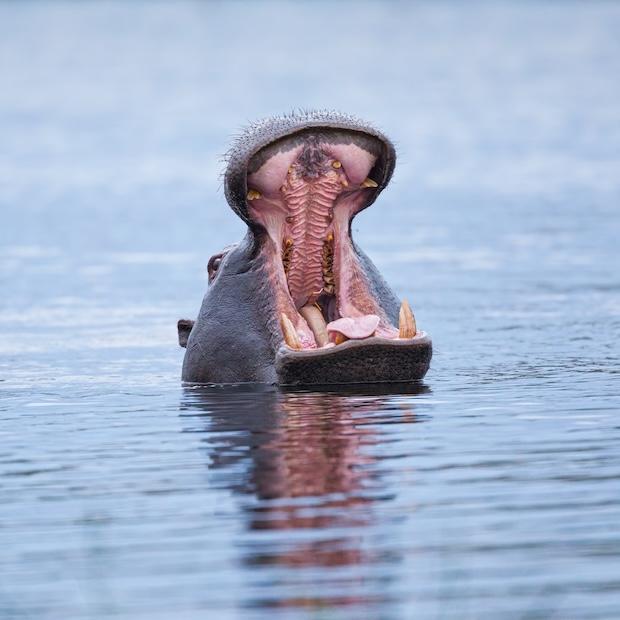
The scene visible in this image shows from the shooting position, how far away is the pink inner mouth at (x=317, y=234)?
9461mm

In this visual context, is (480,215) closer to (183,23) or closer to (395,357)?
(395,357)

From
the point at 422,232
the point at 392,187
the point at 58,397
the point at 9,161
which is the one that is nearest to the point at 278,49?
the point at 9,161

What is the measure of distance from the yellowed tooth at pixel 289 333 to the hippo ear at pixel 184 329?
58.4 inches

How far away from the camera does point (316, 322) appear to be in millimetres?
9812

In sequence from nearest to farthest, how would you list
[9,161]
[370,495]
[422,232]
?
[370,495], [422,232], [9,161]

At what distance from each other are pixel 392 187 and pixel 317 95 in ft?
69.4

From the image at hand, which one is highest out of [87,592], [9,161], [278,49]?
[278,49]

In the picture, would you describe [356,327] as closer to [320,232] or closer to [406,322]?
[406,322]

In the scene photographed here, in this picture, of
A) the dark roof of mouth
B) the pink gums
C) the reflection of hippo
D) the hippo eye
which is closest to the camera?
the dark roof of mouth

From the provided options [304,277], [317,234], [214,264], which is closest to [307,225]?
[317,234]

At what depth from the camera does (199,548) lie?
20.8 ft

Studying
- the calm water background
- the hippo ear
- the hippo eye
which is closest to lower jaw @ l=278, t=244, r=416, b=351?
the calm water background

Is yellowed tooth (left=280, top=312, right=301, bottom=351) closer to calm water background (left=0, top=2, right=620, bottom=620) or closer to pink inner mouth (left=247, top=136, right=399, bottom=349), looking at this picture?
pink inner mouth (left=247, top=136, right=399, bottom=349)

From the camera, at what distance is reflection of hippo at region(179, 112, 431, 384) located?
9383 mm
